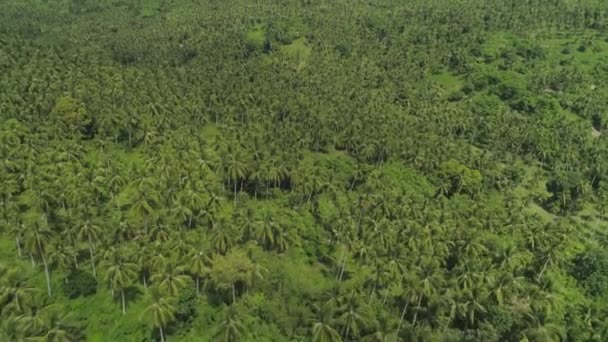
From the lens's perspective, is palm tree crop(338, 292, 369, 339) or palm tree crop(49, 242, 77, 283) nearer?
palm tree crop(338, 292, 369, 339)

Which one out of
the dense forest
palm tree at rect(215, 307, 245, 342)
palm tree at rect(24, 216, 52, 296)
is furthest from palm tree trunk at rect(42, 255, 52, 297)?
palm tree at rect(215, 307, 245, 342)

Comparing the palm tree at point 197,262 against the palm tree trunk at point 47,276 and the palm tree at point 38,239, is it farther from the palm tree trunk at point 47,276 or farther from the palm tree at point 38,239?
the palm tree trunk at point 47,276

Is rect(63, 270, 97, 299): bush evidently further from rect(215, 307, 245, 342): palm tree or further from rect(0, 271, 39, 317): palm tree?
rect(215, 307, 245, 342): palm tree

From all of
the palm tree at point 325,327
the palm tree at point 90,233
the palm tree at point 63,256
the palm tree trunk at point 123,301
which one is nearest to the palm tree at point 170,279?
the palm tree trunk at point 123,301

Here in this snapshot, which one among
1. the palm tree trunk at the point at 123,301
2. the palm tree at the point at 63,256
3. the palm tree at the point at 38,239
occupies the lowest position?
the palm tree trunk at the point at 123,301

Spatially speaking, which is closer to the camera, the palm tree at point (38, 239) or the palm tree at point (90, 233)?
the palm tree at point (38, 239)

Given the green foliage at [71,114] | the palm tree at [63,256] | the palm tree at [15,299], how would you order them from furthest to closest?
1. the green foliage at [71,114]
2. the palm tree at [63,256]
3. the palm tree at [15,299]

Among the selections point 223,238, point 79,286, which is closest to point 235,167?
point 223,238

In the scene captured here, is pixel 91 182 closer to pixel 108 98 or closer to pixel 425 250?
pixel 108 98
